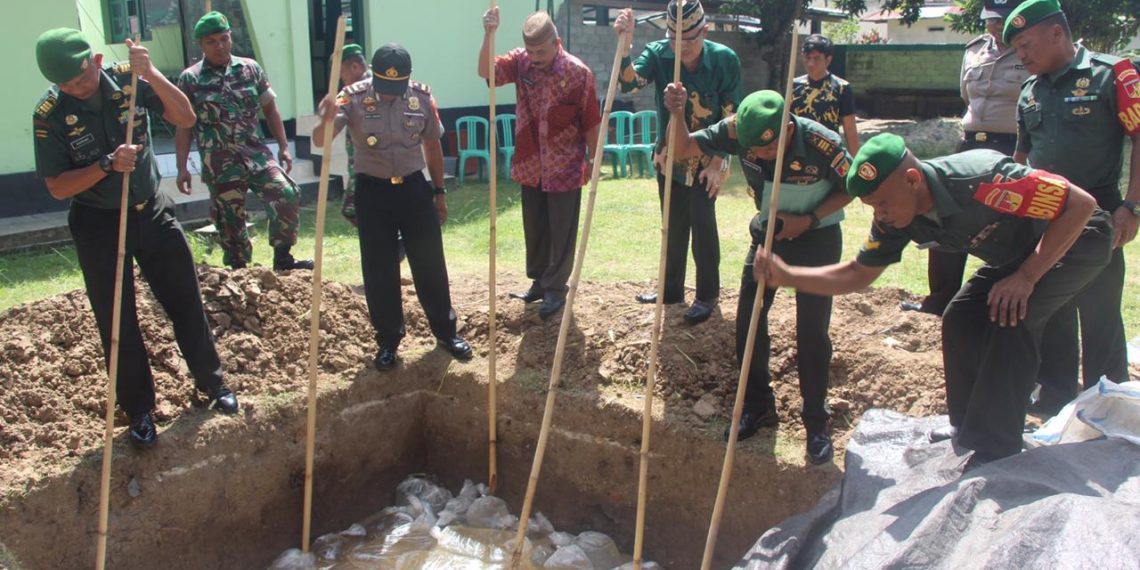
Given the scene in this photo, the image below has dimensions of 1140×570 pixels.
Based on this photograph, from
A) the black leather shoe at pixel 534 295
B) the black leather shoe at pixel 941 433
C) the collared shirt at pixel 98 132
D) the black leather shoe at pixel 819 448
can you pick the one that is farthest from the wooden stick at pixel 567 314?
the collared shirt at pixel 98 132

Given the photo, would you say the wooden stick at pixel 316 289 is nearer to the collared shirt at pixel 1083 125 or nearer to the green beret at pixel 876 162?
the green beret at pixel 876 162

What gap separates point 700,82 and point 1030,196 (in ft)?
6.64

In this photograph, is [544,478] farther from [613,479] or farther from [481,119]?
[481,119]

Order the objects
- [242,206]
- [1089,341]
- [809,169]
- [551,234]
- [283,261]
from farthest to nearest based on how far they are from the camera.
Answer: [283,261], [242,206], [551,234], [1089,341], [809,169]

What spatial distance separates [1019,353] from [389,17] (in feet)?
27.5

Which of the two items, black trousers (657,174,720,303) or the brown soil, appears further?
black trousers (657,174,720,303)

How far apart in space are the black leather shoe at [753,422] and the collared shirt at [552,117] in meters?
1.59

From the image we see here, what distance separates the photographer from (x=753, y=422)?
13.2ft

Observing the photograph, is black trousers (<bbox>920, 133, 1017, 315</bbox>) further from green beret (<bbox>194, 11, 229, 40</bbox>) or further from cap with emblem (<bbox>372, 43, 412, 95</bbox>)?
green beret (<bbox>194, 11, 229, 40</bbox>)

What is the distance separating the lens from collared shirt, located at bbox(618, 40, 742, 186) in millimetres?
4565

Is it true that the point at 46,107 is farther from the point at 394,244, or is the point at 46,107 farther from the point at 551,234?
the point at 551,234

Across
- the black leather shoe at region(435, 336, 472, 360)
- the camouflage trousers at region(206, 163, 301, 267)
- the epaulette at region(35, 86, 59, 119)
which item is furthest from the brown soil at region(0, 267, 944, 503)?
the epaulette at region(35, 86, 59, 119)

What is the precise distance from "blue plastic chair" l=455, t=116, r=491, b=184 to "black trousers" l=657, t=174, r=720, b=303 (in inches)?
227

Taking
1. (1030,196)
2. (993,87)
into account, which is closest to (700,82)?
(993,87)
